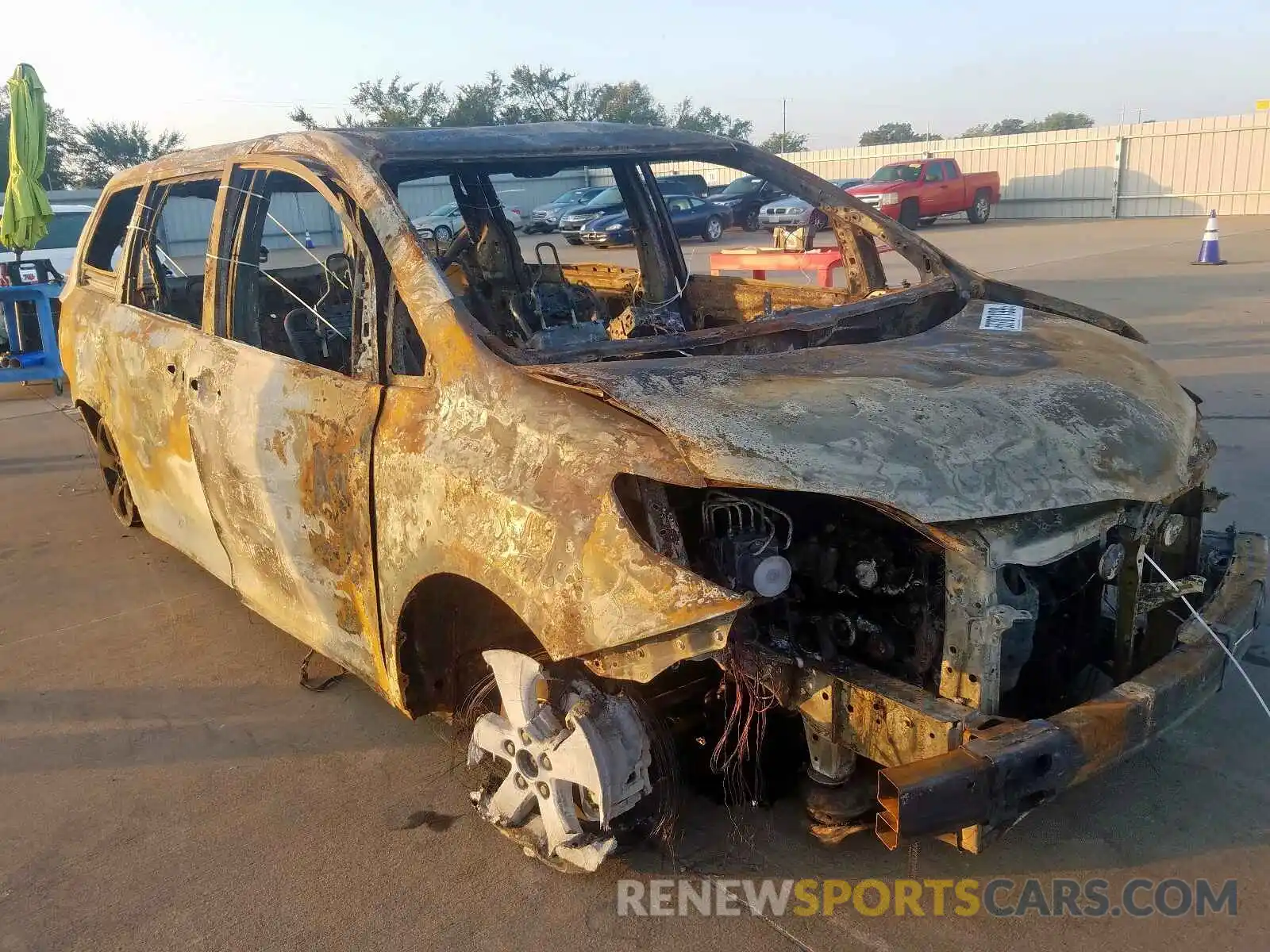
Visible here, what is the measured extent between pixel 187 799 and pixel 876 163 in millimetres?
34796

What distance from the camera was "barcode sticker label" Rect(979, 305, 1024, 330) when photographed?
3361 mm

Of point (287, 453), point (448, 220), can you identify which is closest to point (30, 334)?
point (448, 220)

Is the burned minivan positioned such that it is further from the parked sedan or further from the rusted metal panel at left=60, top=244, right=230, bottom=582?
the parked sedan

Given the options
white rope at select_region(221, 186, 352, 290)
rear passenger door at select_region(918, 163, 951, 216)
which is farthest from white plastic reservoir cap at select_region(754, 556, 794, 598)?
rear passenger door at select_region(918, 163, 951, 216)

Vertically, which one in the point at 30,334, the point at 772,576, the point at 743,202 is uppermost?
the point at 743,202

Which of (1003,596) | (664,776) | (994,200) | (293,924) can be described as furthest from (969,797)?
(994,200)

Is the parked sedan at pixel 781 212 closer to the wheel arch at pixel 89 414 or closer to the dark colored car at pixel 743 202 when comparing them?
the dark colored car at pixel 743 202

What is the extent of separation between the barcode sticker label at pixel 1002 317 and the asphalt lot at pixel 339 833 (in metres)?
1.41

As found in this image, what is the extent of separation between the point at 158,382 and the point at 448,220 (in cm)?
140

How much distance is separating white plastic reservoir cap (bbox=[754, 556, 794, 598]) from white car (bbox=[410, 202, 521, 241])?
2222 millimetres

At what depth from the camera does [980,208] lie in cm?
2797

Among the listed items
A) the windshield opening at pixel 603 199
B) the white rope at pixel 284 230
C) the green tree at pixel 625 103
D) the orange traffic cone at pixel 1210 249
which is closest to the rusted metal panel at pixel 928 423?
the white rope at pixel 284 230

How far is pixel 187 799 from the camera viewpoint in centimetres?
314

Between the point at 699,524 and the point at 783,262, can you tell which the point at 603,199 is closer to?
the point at 783,262
